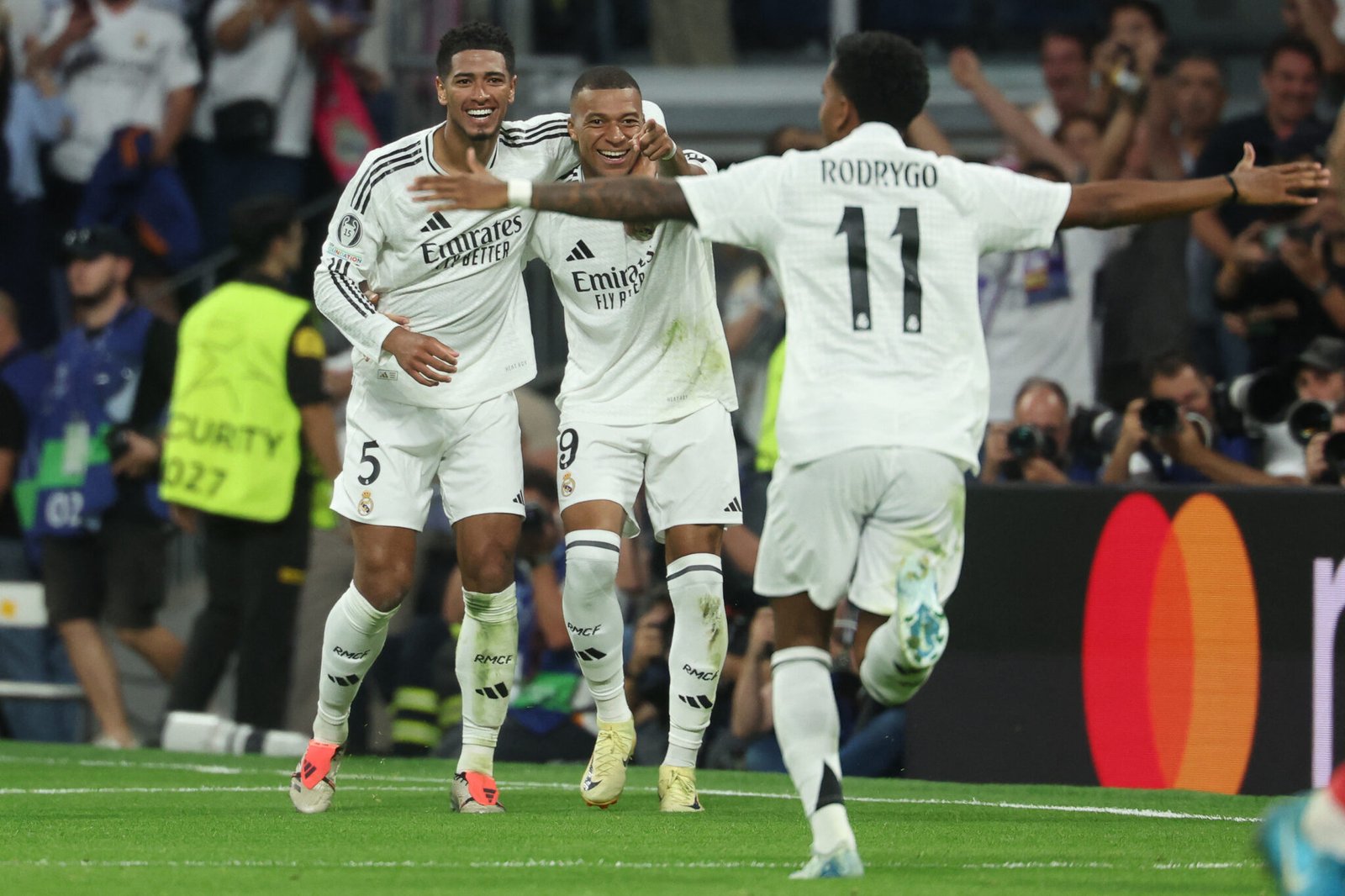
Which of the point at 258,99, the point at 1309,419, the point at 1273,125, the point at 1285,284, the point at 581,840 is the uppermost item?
the point at 258,99

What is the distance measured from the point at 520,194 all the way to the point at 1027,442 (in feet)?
15.8

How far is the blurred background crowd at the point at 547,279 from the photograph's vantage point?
1071 centimetres

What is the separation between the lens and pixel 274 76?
13781mm

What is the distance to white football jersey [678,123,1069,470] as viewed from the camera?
5.70 meters

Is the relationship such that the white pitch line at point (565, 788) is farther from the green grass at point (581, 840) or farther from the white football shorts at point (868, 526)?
the white football shorts at point (868, 526)

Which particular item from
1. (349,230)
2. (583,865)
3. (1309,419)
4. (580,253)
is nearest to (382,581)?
(349,230)

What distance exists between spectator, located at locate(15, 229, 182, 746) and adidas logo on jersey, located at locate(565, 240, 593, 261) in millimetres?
4844

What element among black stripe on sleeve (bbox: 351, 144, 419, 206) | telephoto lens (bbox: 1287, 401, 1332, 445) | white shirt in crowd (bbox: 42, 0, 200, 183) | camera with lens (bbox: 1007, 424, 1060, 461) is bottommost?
camera with lens (bbox: 1007, 424, 1060, 461)

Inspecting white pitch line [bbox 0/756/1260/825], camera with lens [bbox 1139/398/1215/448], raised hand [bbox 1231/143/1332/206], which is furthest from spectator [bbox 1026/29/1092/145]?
raised hand [bbox 1231/143/1332/206]

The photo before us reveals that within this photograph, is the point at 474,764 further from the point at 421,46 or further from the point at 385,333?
the point at 421,46

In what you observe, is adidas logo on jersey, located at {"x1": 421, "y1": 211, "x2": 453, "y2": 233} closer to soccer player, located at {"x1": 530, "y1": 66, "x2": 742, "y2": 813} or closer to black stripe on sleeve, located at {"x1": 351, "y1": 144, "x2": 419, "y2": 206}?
black stripe on sleeve, located at {"x1": 351, "y1": 144, "x2": 419, "y2": 206}

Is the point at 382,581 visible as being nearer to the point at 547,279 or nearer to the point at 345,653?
the point at 345,653

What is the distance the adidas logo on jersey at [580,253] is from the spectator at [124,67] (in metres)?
6.45

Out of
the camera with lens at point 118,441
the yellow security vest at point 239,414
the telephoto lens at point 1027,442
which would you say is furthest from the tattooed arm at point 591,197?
the camera with lens at point 118,441
